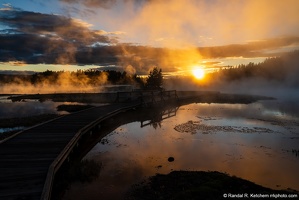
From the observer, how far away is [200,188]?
10352 millimetres

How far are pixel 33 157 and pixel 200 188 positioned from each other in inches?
276

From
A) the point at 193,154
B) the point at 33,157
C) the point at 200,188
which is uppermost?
the point at 33,157

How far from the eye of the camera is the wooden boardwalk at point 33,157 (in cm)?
813

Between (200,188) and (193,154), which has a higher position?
(200,188)

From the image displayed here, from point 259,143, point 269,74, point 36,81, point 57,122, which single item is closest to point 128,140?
point 57,122

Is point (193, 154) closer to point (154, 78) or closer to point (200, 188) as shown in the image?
point (200, 188)

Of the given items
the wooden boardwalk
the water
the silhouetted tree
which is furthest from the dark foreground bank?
the silhouetted tree

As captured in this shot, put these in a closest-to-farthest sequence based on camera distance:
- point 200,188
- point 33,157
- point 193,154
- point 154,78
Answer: point 200,188 → point 33,157 → point 193,154 → point 154,78

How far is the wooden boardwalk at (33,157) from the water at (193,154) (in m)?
1.63

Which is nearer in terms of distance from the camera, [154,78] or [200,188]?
[200,188]

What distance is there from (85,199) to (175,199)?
344 cm

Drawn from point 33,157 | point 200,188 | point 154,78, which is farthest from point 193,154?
point 154,78

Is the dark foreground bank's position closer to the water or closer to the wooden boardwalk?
the water

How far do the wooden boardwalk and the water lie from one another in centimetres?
163
